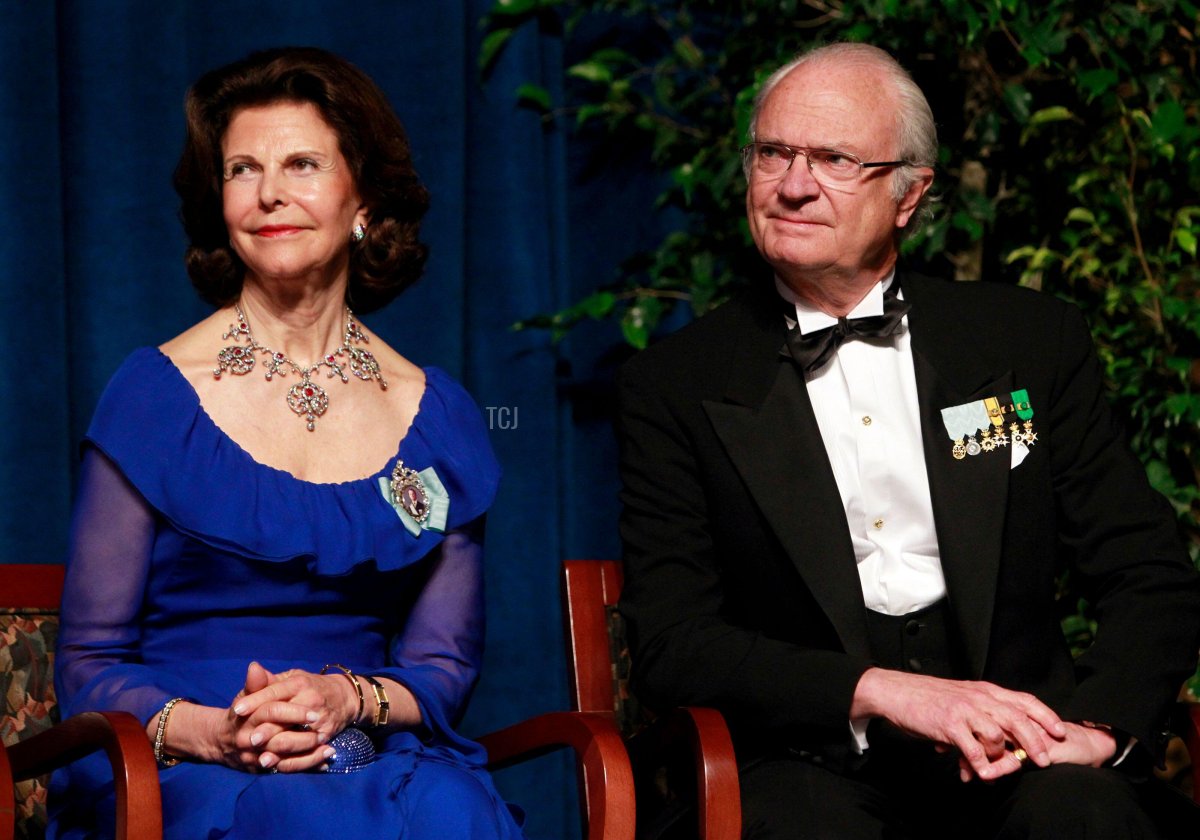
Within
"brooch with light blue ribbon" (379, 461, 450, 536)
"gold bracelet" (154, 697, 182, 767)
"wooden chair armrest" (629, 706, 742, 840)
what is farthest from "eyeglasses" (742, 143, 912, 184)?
"gold bracelet" (154, 697, 182, 767)

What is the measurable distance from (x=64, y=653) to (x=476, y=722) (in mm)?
1229

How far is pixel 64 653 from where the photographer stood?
217cm

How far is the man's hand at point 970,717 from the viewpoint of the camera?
2.00 m

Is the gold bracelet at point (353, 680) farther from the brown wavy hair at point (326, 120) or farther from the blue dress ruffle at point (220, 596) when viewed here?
the brown wavy hair at point (326, 120)

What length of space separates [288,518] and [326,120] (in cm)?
61

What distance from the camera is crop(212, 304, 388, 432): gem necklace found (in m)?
2.31

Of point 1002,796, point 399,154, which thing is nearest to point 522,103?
point 399,154

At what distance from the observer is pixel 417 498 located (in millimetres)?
2340

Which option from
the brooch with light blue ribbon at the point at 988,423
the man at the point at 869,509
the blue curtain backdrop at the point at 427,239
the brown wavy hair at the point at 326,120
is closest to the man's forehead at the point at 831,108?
the man at the point at 869,509

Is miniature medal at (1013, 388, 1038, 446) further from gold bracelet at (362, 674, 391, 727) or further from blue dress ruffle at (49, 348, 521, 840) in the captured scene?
gold bracelet at (362, 674, 391, 727)

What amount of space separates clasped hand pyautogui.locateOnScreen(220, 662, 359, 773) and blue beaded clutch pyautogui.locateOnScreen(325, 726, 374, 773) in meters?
0.02

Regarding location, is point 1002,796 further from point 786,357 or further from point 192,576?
point 192,576

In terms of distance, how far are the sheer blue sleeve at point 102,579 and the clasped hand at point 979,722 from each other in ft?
3.19

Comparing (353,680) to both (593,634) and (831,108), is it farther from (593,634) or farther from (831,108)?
(831,108)
